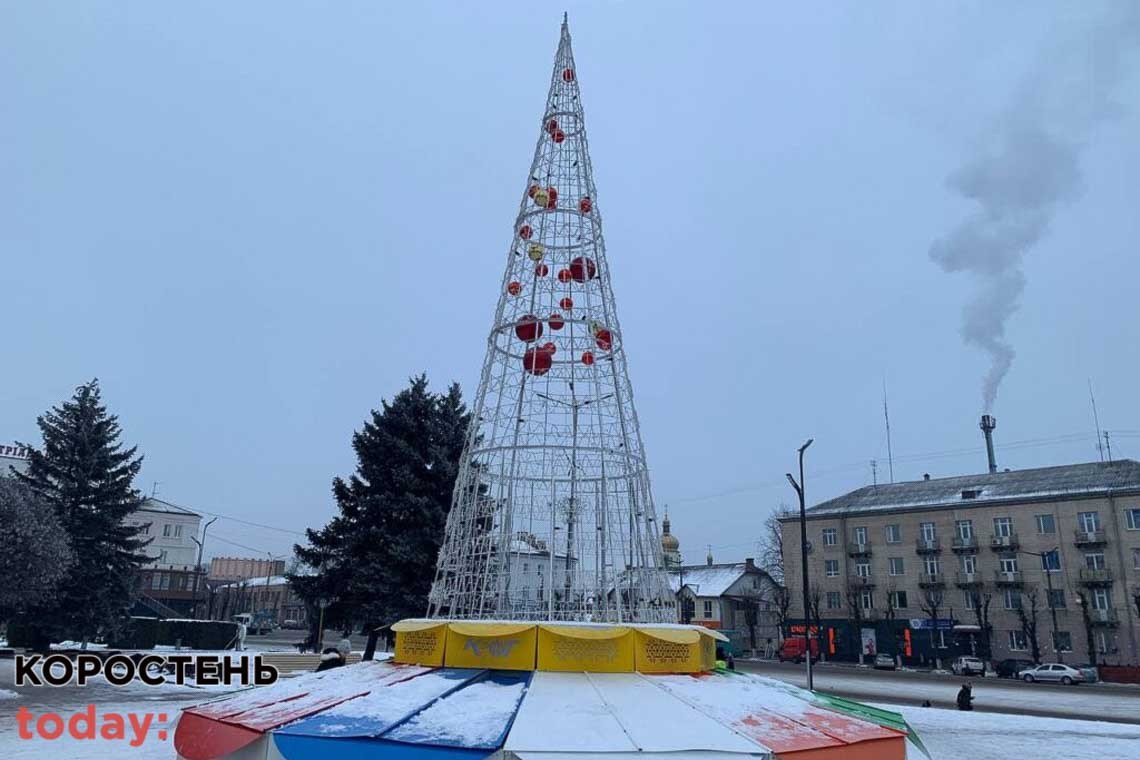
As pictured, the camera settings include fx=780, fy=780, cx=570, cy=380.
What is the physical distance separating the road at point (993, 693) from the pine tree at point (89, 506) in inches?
965

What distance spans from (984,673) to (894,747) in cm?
3917

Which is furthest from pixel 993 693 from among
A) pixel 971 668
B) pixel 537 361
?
pixel 537 361

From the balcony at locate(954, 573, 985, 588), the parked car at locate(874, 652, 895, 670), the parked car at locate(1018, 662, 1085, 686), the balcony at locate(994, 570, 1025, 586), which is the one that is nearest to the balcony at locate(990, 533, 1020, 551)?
the balcony at locate(994, 570, 1025, 586)

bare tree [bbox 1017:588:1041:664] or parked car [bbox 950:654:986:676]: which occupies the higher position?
bare tree [bbox 1017:588:1041:664]

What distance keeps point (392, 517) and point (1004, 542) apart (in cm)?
4000

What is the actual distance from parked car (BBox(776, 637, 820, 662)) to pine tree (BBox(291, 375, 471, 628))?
3197cm

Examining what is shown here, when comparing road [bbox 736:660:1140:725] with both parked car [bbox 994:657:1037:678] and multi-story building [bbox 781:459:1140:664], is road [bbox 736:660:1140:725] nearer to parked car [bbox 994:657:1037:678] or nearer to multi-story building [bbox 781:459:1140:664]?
parked car [bbox 994:657:1037:678]

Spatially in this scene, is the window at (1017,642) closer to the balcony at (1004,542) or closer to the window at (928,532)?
the balcony at (1004,542)

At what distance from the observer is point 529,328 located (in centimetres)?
1017

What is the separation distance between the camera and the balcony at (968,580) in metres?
47.1


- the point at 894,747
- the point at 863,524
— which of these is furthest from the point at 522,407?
the point at 863,524

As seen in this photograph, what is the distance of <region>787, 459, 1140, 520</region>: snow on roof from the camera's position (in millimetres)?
45062

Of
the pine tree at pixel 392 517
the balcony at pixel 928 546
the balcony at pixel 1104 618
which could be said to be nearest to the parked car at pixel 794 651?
the balcony at pixel 928 546

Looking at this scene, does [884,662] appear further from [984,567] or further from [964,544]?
[964,544]
